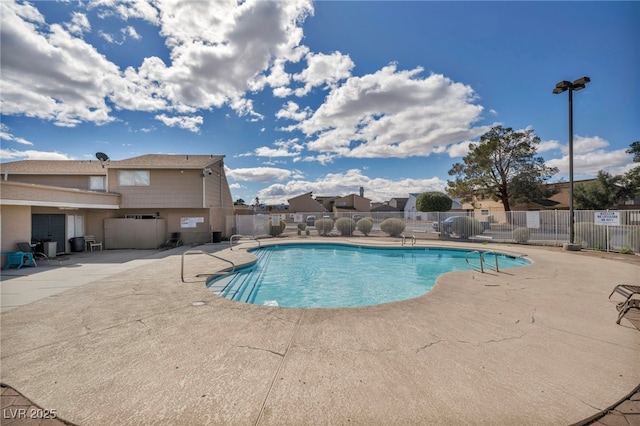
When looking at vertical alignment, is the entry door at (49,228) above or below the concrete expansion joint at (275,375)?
above

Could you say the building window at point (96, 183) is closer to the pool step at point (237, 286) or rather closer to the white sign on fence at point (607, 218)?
the pool step at point (237, 286)

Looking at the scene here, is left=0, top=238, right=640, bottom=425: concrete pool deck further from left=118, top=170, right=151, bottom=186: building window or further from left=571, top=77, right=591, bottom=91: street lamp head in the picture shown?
left=118, top=170, right=151, bottom=186: building window

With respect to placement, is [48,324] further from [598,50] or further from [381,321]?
[598,50]

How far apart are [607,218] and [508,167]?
14.9 metres

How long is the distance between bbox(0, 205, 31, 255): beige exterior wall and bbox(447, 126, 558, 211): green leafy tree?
102 feet

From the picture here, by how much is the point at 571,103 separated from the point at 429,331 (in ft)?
48.2

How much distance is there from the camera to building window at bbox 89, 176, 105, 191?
1661 cm

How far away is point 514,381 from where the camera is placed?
2.74 metres

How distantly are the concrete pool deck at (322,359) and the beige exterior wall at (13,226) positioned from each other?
6663mm

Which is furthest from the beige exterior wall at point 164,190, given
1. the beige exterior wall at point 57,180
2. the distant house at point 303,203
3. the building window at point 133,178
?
the distant house at point 303,203

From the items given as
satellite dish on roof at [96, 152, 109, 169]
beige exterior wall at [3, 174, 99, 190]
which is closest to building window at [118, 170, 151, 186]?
satellite dish on roof at [96, 152, 109, 169]

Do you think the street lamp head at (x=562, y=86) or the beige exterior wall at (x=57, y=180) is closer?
the street lamp head at (x=562, y=86)

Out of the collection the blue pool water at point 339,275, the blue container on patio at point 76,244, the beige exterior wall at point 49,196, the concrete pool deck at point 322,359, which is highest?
the beige exterior wall at point 49,196

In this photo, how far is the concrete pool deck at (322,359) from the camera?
2.37m
